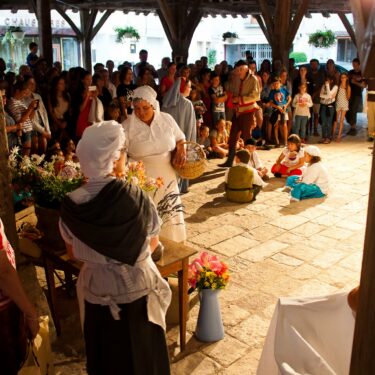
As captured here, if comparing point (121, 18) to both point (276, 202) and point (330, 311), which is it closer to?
point (276, 202)

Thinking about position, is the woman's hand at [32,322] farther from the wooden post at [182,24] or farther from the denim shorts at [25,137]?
the wooden post at [182,24]

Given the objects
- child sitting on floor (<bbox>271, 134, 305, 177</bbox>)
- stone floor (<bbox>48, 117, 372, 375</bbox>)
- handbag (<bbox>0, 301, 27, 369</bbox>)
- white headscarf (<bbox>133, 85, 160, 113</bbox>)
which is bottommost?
stone floor (<bbox>48, 117, 372, 375</bbox>)

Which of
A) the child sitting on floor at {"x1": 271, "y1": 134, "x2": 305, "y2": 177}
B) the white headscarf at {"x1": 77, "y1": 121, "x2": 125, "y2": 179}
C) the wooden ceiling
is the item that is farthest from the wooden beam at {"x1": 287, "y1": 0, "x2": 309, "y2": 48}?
the white headscarf at {"x1": 77, "y1": 121, "x2": 125, "y2": 179}

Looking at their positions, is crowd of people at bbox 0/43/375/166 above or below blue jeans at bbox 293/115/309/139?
above

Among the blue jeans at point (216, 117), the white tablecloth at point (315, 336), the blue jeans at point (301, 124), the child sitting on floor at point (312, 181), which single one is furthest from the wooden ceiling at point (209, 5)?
the white tablecloth at point (315, 336)

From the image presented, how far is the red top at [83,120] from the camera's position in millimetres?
7609

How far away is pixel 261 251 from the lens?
17.7 feet

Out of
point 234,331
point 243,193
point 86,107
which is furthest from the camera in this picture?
point 86,107

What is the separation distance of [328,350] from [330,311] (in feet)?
0.58

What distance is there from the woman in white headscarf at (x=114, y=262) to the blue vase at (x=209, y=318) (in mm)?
914

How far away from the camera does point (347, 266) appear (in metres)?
5.01

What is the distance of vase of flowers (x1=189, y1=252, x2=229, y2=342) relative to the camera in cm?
364

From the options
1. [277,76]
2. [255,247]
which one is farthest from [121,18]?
[255,247]

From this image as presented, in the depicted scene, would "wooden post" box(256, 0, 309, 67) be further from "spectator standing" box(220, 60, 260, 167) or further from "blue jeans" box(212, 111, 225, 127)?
"spectator standing" box(220, 60, 260, 167)
